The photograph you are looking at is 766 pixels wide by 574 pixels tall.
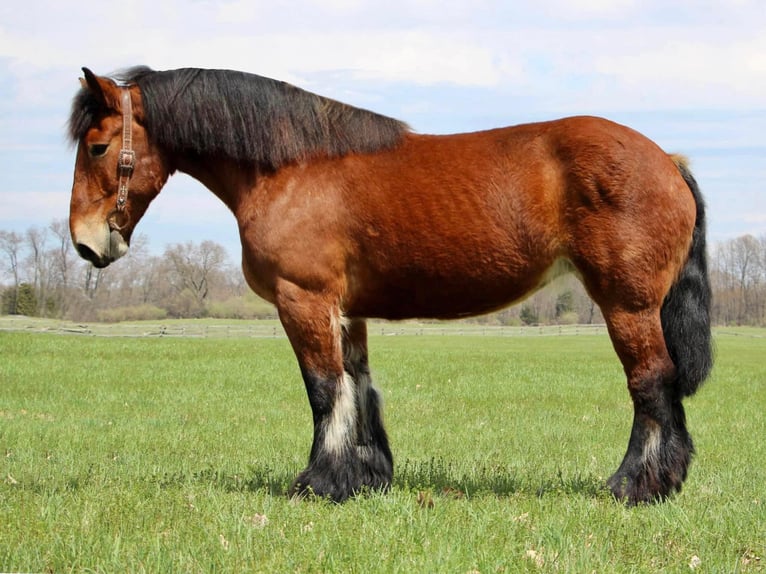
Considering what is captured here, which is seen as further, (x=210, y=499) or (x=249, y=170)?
(x=249, y=170)

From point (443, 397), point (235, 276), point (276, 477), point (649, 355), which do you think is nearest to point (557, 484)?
point (649, 355)

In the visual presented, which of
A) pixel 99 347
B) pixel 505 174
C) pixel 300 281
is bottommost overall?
pixel 99 347

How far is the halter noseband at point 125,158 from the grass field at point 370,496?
2.17m

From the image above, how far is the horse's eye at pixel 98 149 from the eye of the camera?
5984mm

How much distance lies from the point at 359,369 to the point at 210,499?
1.47m

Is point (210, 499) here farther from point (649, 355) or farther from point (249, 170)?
point (649, 355)

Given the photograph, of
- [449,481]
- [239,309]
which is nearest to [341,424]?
[449,481]

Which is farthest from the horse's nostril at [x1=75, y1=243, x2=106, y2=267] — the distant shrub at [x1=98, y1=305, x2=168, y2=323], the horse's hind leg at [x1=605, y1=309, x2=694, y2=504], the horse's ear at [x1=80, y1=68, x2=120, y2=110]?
the distant shrub at [x1=98, y1=305, x2=168, y2=323]

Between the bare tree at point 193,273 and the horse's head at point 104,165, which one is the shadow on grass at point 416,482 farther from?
the bare tree at point 193,273

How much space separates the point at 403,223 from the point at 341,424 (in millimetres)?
1492

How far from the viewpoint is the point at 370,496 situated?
5.70 metres

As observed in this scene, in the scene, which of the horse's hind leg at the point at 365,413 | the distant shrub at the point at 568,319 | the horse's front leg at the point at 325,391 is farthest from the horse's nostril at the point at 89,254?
the distant shrub at the point at 568,319

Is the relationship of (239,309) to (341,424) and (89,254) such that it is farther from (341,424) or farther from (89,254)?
(341,424)

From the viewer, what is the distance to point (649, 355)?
555 centimetres
